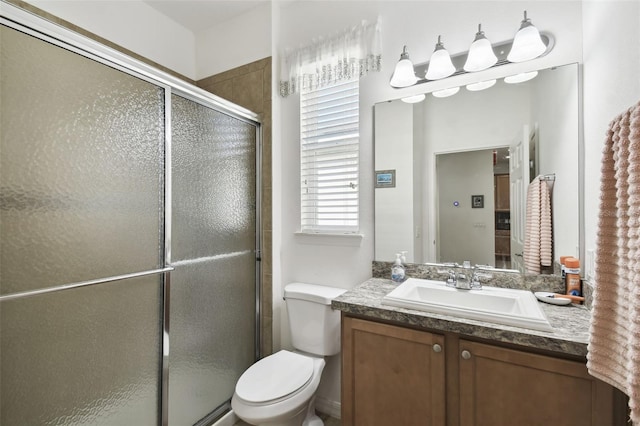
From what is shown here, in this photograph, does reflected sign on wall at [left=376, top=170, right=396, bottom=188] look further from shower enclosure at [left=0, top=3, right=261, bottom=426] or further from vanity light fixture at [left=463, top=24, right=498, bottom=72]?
shower enclosure at [left=0, top=3, right=261, bottom=426]

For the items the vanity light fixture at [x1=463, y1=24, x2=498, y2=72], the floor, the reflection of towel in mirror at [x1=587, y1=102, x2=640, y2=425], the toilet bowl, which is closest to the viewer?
the reflection of towel in mirror at [x1=587, y1=102, x2=640, y2=425]

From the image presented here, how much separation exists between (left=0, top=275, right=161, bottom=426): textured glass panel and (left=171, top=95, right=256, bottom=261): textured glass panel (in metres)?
0.32

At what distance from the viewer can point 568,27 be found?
1332mm

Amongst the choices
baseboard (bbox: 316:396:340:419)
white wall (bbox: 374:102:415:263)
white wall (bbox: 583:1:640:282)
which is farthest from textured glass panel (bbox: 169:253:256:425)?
white wall (bbox: 583:1:640:282)

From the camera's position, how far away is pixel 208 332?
5.59 ft

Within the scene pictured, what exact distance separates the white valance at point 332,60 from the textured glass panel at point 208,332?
3.94 feet

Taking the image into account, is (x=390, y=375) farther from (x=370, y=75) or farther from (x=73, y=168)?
(x=370, y=75)

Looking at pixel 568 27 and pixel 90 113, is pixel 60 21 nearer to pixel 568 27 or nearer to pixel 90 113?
pixel 90 113

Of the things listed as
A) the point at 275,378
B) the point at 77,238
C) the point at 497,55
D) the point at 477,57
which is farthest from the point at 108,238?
the point at 497,55

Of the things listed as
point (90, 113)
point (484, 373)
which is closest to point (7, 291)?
point (90, 113)

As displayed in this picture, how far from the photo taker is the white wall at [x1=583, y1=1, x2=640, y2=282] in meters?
0.86

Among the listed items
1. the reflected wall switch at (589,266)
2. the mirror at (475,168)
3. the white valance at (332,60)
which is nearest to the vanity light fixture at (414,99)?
the mirror at (475,168)

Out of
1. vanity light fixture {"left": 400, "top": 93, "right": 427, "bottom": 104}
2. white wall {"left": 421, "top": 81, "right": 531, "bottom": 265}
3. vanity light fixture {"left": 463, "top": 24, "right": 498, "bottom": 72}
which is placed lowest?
white wall {"left": 421, "top": 81, "right": 531, "bottom": 265}

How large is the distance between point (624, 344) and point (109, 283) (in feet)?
5.61
